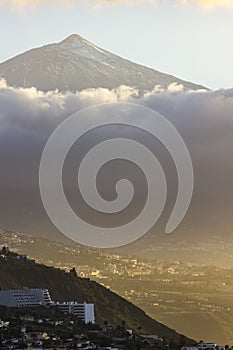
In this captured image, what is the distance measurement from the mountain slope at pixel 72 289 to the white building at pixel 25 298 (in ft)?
18.6

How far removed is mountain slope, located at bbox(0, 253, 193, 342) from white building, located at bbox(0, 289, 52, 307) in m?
5.68

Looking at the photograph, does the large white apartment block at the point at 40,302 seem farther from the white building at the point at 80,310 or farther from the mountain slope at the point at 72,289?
the mountain slope at the point at 72,289

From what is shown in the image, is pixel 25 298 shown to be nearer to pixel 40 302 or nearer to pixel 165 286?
pixel 40 302

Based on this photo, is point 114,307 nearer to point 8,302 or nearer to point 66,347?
point 8,302

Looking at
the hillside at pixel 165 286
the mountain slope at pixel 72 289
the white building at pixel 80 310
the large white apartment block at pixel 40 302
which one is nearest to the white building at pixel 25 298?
the large white apartment block at pixel 40 302

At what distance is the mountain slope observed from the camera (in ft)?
366

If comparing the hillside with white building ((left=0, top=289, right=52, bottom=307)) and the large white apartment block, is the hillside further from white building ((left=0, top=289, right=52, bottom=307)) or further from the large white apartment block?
A: the large white apartment block

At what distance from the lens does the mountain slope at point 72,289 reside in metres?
111

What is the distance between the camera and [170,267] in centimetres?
19988

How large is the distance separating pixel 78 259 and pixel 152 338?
93.0 meters

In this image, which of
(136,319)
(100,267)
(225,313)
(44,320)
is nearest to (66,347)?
(44,320)

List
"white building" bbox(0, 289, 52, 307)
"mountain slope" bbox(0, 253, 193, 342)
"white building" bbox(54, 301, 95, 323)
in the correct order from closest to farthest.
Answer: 1. "white building" bbox(54, 301, 95, 323)
2. "white building" bbox(0, 289, 52, 307)
3. "mountain slope" bbox(0, 253, 193, 342)

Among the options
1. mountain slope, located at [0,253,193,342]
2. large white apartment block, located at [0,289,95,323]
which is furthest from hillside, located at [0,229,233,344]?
large white apartment block, located at [0,289,95,323]

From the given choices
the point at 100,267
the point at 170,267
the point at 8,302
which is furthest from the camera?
the point at 170,267
